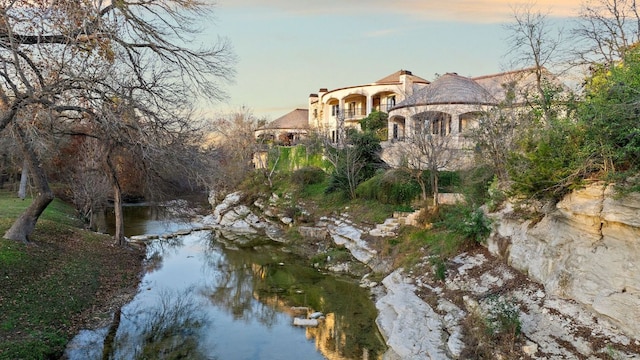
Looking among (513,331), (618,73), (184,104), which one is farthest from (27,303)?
(618,73)

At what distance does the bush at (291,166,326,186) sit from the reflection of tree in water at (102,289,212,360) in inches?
727

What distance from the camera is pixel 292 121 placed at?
186ft

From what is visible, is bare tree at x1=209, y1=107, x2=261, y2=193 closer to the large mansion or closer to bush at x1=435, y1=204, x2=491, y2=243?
the large mansion

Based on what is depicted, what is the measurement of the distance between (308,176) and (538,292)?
930 inches

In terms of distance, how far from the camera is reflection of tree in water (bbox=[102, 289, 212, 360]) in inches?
432

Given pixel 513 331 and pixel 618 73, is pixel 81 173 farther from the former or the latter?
pixel 618 73

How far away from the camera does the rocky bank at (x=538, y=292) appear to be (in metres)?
8.48

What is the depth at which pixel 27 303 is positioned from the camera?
10961 millimetres

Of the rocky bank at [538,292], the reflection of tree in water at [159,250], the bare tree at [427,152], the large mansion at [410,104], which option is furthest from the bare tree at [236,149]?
the rocky bank at [538,292]

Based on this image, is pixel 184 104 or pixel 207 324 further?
pixel 184 104

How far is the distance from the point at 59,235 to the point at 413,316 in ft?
48.4

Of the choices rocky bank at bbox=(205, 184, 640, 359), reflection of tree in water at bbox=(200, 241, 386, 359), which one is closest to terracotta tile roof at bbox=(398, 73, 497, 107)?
reflection of tree in water at bbox=(200, 241, 386, 359)

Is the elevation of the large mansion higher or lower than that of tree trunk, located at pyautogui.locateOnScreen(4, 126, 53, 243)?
higher

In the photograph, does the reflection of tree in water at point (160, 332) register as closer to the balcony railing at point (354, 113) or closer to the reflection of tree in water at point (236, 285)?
the reflection of tree in water at point (236, 285)
